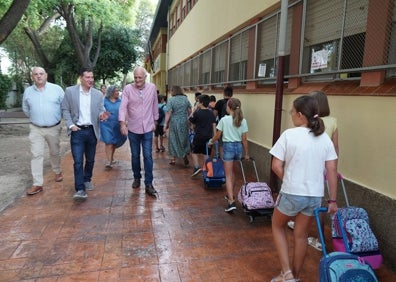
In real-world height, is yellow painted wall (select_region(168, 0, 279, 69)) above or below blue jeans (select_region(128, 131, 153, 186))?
above

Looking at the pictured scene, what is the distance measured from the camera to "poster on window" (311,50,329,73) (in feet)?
14.8

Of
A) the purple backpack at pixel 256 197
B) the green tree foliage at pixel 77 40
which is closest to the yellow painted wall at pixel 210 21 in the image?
the purple backpack at pixel 256 197

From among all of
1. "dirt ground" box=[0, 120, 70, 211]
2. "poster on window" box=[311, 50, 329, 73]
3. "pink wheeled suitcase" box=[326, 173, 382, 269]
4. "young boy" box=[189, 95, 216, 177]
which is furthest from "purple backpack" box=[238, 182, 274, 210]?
"dirt ground" box=[0, 120, 70, 211]

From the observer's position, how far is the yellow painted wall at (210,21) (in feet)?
23.4

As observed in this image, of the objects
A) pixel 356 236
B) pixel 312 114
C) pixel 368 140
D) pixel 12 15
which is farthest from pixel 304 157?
pixel 12 15

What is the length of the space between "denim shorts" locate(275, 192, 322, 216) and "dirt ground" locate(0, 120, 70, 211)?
380cm

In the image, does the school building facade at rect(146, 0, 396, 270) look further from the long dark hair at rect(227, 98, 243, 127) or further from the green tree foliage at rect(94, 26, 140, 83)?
the green tree foliage at rect(94, 26, 140, 83)

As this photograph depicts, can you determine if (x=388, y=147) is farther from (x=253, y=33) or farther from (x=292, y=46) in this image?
(x=253, y=33)

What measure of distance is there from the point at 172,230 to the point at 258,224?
103 centimetres

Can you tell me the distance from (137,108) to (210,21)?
5.98 metres

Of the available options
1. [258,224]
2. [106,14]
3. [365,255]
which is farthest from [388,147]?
[106,14]

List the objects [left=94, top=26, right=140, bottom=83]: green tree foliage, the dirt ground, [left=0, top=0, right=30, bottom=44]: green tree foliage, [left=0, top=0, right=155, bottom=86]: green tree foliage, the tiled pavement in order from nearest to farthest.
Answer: the tiled pavement < the dirt ground < [left=0, top=0, right=30, bottom=44]: green tree foliage < [left=0, top=0, right=155, bottom=86]: green tree foliage < [left=94, top=26, right=140, bottom=83]: green tree foliage

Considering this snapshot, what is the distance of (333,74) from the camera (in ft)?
14.3

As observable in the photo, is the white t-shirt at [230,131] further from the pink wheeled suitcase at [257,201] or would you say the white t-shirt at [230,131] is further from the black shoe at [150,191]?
the black shoe at [150,191]
